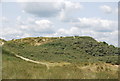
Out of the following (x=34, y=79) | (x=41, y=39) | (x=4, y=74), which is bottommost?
(x=41, y=39)

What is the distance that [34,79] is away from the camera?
7938 millimetres

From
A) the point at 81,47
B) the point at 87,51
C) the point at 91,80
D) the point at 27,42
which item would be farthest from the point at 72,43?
the point at 91,80

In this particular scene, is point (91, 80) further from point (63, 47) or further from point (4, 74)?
point (63, 47)

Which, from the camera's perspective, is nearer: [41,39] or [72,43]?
[72,43]

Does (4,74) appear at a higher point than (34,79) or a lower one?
lower

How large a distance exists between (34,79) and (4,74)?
2.03 meters

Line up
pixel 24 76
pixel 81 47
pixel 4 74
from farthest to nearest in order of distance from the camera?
pixel 81 47, pixel 4 74, pixel 24 76

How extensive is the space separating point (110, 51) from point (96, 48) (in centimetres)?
484

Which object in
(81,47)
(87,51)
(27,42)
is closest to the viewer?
(87,51)

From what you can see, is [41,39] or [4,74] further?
[41,39]

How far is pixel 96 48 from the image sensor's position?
61.7 metres

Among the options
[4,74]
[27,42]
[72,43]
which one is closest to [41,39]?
[27,42]

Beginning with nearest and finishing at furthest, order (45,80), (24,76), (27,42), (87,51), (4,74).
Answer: (45,80) → (24,76) → (4,74) → (87,51) → (27,42)

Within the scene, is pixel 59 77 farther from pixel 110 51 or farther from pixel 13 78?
pixel 110 51
